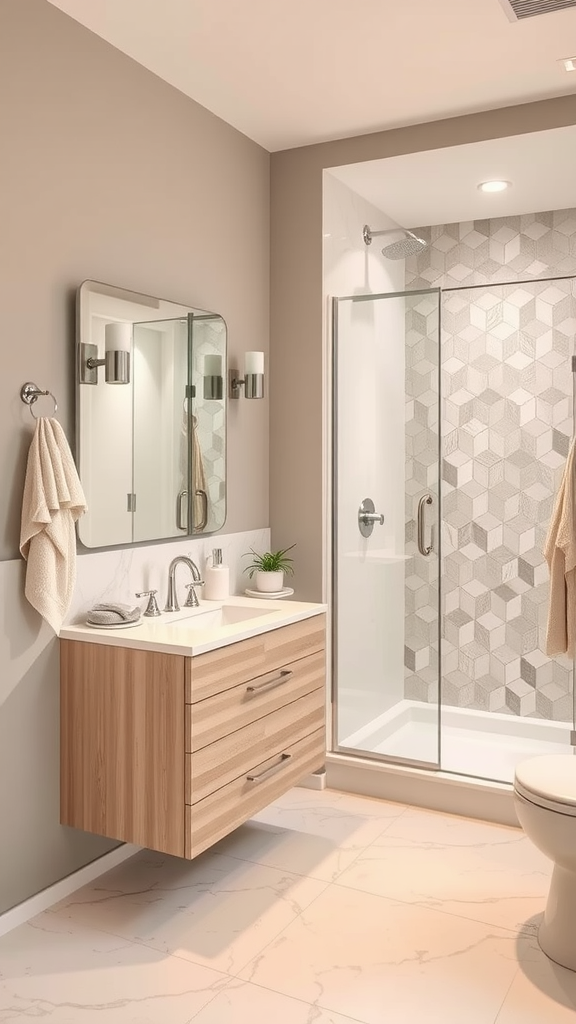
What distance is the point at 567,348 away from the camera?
381cm

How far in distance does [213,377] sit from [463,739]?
2009 mm

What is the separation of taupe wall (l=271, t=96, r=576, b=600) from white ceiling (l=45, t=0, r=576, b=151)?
23 cm

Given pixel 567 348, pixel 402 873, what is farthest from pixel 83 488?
pixel 567 348

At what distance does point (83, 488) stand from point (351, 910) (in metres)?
1.49

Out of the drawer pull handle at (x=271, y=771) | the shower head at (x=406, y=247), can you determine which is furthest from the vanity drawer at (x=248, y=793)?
the shower head at (x=406, y=247)

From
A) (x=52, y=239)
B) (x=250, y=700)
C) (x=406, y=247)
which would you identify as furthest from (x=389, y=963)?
(x=406, y=247)

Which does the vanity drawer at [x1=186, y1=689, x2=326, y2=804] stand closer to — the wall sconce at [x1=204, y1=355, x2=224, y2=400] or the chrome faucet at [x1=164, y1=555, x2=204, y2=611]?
the chrome faucet at [x1=164, y1=555, x2=204, y2=611]

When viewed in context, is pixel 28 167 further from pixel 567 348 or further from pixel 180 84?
pixel 567 348

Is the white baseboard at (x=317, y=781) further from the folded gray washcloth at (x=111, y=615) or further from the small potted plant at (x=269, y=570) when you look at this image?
the folded gray washcloth at (x=111, y=615)

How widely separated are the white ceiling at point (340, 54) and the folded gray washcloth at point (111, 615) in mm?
1776

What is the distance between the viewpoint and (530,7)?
2.38 meters

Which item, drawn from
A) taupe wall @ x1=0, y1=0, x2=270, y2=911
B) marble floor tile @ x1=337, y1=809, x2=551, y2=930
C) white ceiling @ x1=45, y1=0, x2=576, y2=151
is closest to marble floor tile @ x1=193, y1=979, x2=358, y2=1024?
marble floor tile @ x1=337, y1=809, x2=551, y2=930

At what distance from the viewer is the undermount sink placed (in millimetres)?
2879

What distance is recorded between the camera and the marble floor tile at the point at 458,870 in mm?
2492
